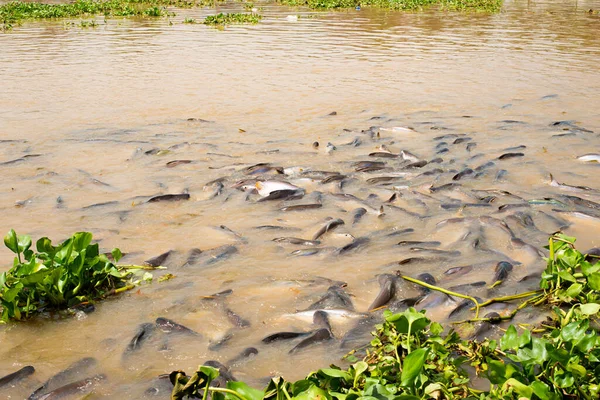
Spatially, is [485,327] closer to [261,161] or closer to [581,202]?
[581,202]

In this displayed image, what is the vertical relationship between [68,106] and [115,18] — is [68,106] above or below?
below

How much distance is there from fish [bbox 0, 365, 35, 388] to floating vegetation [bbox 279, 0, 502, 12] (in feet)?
83.5

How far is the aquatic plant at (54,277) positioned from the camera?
3.77 metres

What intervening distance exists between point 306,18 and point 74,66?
39.7ft

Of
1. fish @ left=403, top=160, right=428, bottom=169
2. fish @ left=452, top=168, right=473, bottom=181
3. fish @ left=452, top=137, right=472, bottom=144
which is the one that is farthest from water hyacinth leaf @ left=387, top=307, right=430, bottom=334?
fish @ left=452, top=137, right=472, bottom=144

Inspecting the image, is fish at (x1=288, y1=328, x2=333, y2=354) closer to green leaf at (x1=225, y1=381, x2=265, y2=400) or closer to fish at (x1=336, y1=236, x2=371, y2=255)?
green leaf at (x1=225, y1=381, x2=265, y2=400)

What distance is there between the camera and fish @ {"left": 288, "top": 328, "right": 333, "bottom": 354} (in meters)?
3.56

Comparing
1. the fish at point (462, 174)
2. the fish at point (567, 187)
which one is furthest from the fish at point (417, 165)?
the fish at point (567, 187)

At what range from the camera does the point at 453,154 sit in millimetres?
7273

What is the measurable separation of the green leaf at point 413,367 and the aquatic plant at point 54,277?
7.48 ft

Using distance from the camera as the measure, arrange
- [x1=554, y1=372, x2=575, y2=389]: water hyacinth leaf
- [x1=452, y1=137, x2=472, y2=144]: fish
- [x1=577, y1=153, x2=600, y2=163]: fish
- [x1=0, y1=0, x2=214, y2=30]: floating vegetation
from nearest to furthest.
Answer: [x1=554, y1=372, x2=575, y2=389]: water hyacinth leaf → [x1=577, y1=153, x2=600, y2=163]: fish → [x1=452, y1=137, x2=472, y2=144]: fish → [x1=0, y1=0, x2=214, y2=30]: floating vegetation

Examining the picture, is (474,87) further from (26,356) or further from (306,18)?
(306,18)

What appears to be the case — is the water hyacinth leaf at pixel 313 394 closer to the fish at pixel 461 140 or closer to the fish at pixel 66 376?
the fish at pixel 66 376

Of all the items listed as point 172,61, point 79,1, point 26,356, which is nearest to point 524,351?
point 26,356
